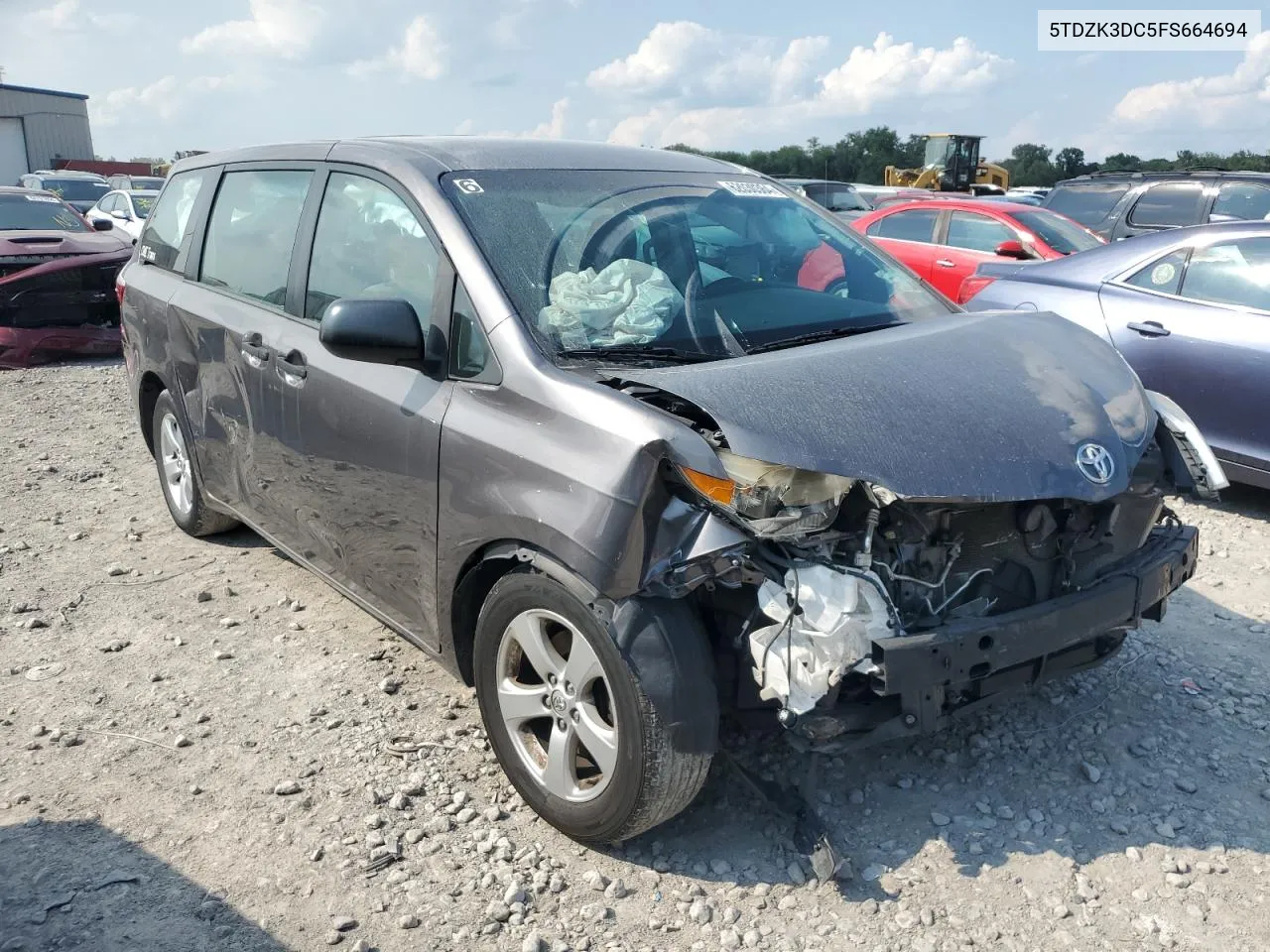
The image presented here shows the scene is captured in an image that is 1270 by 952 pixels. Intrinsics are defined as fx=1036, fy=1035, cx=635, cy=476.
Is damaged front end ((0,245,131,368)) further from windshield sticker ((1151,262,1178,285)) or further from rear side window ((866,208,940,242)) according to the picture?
windshield sticker ((1151,262,1178,285))

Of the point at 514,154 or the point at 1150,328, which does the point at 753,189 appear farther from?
the point at 1150,328

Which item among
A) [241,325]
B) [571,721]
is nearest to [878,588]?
[571,721]

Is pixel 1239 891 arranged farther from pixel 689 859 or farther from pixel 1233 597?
pixel 1233 597

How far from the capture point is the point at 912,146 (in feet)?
159

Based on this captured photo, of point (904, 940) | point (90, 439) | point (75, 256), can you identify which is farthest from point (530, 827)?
point (75, 256)

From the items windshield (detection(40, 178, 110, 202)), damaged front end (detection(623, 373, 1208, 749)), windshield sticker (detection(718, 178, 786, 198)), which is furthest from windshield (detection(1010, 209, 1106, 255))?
windshield (detection(40, 178, 110, 202))

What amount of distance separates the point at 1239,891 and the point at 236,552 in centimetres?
434

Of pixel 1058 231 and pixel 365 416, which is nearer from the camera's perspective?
pixel 365 416

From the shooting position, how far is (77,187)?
2453 cm

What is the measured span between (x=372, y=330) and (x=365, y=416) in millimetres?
426

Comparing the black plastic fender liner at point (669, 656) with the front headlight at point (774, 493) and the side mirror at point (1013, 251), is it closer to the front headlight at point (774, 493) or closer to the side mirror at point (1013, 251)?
the front headlight at point (774, 493)

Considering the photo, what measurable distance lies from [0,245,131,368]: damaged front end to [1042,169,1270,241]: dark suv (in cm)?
987

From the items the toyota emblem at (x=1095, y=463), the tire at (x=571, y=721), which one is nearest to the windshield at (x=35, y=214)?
the tire at (x=571, y=721)

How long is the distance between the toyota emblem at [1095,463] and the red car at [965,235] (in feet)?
23.4
